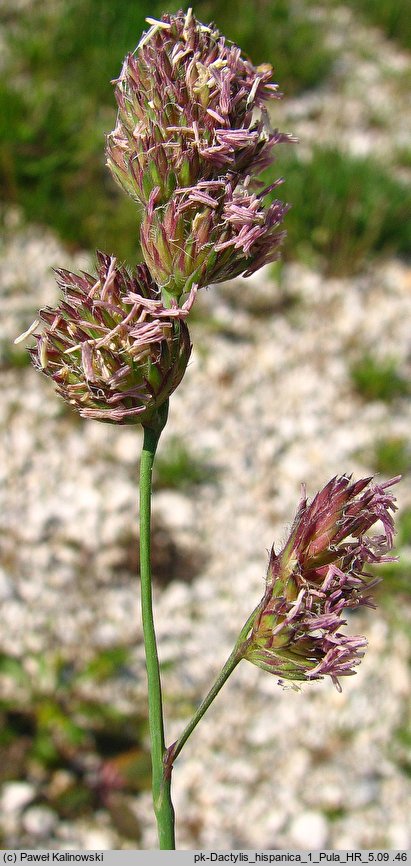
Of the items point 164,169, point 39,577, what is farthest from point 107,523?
point 164,169

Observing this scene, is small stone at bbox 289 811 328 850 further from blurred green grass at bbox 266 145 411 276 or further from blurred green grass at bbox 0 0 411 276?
blurred green grass at bbox 266 145 411 276

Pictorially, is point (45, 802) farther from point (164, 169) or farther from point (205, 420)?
point (164, 169)

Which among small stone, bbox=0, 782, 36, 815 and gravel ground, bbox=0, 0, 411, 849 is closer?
small stone, bbox=0, 782, 36, 815

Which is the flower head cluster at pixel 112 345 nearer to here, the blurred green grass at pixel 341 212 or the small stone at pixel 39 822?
the small stone at pixel 39 822

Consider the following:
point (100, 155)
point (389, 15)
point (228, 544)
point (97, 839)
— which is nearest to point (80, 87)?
point (100, 155)

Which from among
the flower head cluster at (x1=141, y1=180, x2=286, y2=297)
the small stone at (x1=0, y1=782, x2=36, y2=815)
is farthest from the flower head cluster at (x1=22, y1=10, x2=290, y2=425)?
the small stone at (x1=0, y1=782, x2=36, y2=815)

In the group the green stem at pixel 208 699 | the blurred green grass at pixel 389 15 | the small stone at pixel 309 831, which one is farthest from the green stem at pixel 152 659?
the blurred green grass at pixel 389 15
